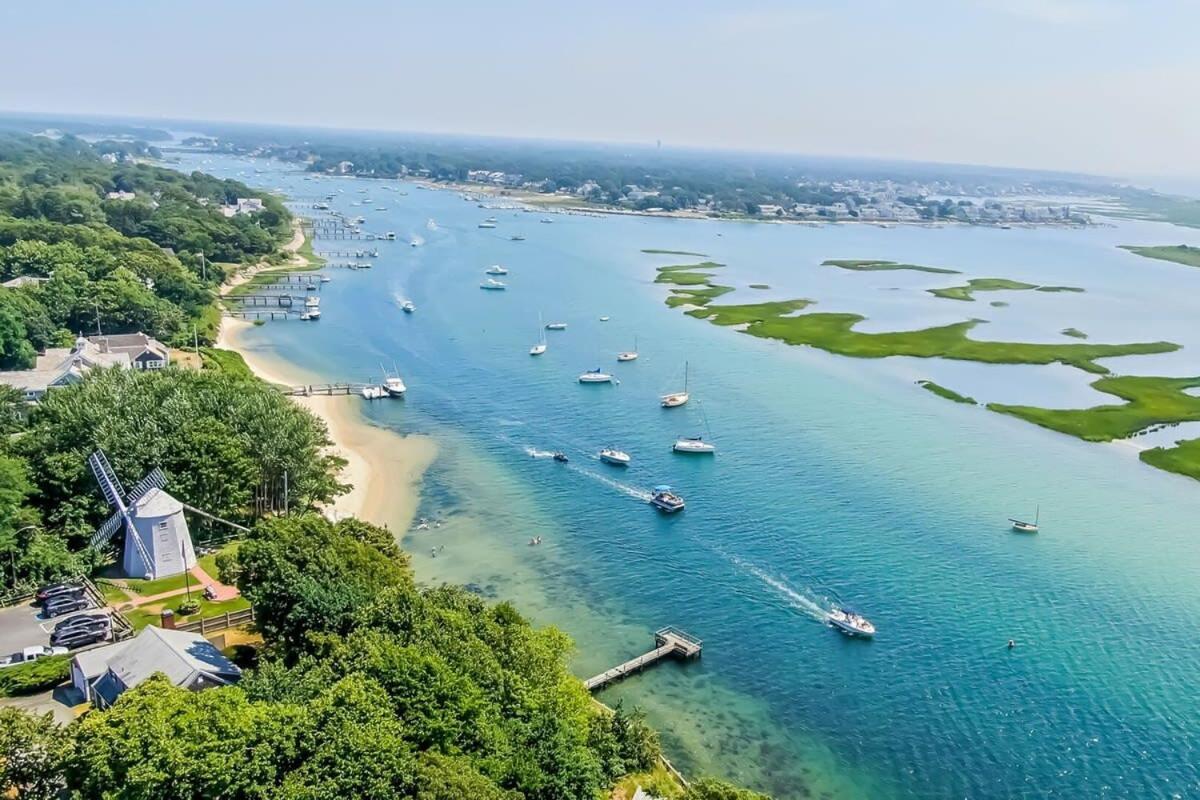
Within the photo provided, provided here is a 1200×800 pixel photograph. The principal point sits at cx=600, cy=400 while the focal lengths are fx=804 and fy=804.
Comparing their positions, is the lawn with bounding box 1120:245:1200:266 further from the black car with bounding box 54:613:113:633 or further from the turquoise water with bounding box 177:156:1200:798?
the black car with bounding box 54:613:113:633

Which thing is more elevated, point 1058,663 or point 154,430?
point 154,430

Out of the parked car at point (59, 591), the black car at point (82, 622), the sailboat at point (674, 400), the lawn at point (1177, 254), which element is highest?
the lawn at point (1177, 254)

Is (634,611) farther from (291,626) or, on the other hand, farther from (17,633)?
(17,633)

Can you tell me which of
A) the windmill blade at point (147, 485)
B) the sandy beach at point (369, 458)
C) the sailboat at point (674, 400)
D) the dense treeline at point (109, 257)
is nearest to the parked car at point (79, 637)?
the windmill blade at point (147, 485)

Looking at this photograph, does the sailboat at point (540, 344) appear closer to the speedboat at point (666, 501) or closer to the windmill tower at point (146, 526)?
the speedboat at point (666, 501)

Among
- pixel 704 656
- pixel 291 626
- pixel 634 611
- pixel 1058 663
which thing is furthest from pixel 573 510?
pixel 1058 663

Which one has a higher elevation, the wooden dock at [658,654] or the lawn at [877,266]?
the lawn at [877,266]

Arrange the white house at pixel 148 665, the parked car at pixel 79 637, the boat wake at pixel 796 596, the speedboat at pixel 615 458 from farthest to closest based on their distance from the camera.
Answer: the speedboat at pixel 615 458 < the boat wake at pixel 796 596 < the parked car at pixel 79 637 < the white house at pixel 148 665

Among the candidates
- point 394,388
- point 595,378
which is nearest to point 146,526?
point 394,388
